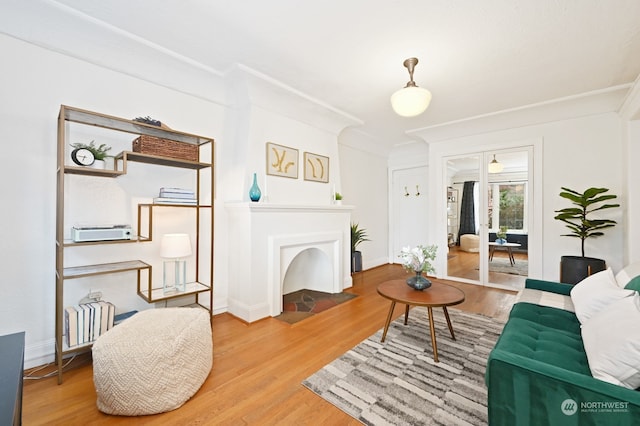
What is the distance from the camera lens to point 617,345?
118 cm

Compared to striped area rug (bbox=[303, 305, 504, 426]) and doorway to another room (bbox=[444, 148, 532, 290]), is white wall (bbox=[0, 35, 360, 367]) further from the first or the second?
doorway to another room (bbox=[444, 148, 532, 290])

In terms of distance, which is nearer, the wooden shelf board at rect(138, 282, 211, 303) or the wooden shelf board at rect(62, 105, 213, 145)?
the wooden shelf board at rect(62, 105, 213, 145)

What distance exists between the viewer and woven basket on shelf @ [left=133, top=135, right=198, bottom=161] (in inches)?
91.0

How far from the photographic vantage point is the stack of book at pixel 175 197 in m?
2.49

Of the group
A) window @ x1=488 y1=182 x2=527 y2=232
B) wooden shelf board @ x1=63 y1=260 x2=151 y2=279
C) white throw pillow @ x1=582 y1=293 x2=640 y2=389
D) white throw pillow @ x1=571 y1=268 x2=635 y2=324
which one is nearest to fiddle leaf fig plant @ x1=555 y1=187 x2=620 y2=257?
window @ x1=488 y1=182 x2=527 y2=232

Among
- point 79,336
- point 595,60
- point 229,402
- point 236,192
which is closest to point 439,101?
point 595,60

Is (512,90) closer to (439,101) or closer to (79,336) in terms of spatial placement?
(439,101)

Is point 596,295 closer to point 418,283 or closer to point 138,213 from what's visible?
point 418,283

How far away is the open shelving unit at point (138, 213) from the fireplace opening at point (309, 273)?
1.25m

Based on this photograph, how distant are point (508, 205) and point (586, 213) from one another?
91cm

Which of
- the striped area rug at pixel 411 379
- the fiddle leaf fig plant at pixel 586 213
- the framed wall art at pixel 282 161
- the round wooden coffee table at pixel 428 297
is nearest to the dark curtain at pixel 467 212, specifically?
the fiddle leaf fig plant at pixel 586 213

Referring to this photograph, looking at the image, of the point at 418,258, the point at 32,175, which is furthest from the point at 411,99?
the point at 32,175

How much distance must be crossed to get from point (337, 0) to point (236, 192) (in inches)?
81.1

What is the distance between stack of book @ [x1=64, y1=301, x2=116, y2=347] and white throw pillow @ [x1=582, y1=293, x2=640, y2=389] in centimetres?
304
